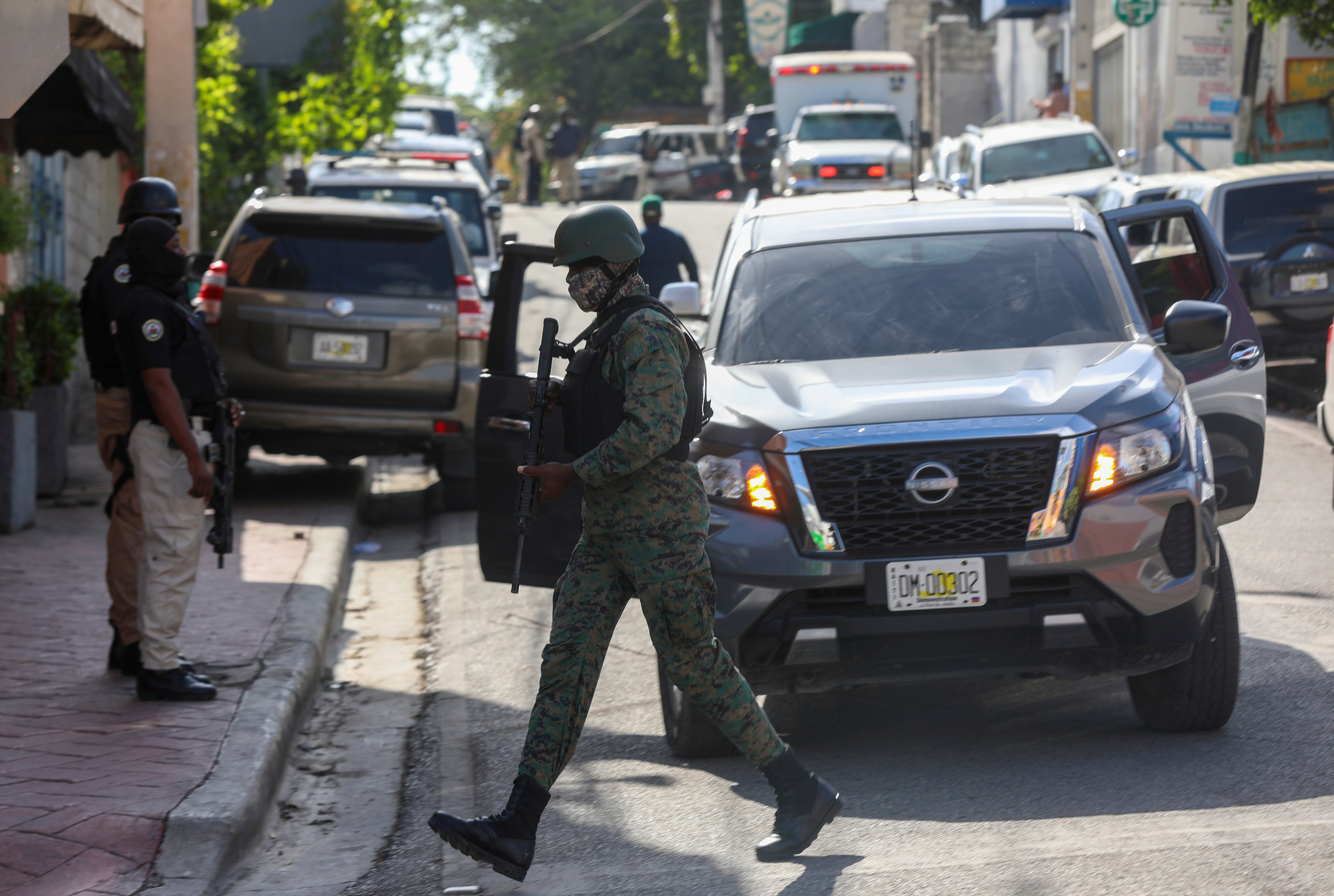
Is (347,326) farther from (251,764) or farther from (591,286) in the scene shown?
(591,286)

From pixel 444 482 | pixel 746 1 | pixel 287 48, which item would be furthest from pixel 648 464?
pixel 746 1

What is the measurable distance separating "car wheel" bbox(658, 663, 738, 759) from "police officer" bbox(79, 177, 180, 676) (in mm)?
2217

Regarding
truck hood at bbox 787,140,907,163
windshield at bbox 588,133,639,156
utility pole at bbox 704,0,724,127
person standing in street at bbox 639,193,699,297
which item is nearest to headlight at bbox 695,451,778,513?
person standing in street at bbox 639,193,699,297

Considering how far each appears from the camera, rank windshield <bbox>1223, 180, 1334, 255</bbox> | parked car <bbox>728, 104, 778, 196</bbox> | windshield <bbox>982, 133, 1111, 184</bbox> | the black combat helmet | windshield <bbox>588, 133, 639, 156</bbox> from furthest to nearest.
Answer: windshield <bbox>588, 133, 639, 156</bbox>
parked car <bbox>728, 104, 778, 196</bbox>
windshield <bbox>982, 133, 1111, 184</bbox>
windshield <bbox>1223, 180, 1334, 255</bbox>
the black combat helmet

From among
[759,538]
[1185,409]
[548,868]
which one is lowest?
[548,868]

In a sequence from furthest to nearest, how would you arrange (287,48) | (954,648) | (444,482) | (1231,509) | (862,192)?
(287,48), (444,482), (862,192), (1231,509), (954,648)

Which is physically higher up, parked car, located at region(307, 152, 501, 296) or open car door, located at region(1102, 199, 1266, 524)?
parked car, located at region(307, 152, 501, 296)

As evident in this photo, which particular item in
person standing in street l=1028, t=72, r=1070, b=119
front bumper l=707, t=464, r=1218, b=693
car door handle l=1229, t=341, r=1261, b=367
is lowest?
front bumper l=707, t=464, r=1218, b=693

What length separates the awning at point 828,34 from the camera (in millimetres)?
50094

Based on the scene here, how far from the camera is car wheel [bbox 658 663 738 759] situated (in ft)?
19.1

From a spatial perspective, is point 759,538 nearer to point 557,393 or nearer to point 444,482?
point 557,393

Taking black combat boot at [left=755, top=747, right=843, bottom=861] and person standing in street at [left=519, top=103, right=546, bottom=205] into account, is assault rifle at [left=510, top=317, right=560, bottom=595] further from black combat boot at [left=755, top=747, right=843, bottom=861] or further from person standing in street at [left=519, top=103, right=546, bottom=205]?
person standing in street at [left=519, top=103, right=546, bottom=205]

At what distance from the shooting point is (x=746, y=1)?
47.5 meters

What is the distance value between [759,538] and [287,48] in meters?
17.3
